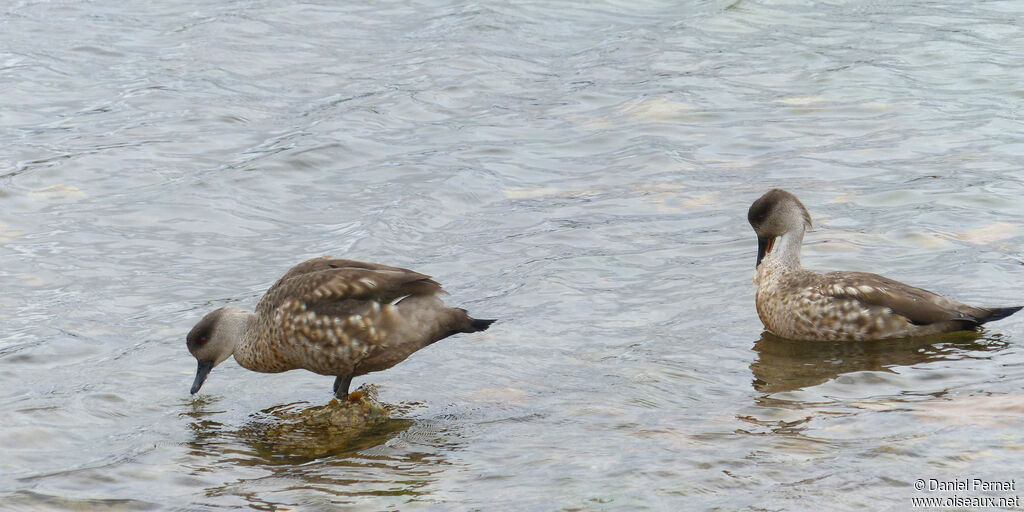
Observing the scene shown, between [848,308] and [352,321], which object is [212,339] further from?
[848,308]

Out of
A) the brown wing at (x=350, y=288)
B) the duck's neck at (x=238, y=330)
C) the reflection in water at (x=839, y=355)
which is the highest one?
the brown wing at (x=350, y=288)

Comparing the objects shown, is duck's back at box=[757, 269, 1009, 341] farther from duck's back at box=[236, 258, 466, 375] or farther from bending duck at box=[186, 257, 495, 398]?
duck's back at box=[236, 258, 466, 375]

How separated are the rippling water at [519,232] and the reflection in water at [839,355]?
36 millimetres

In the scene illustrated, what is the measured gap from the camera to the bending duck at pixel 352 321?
798 cm

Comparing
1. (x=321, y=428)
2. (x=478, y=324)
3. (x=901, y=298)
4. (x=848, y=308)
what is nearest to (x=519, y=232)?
(x=848, y=308)

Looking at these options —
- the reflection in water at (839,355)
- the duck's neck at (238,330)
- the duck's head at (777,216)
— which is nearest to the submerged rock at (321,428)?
the duck's neck at (238,330)

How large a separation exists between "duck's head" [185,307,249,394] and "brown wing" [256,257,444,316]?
445mm

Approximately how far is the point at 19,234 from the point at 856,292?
7585mm

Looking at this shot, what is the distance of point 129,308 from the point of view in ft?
33.6

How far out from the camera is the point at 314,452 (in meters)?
7.39

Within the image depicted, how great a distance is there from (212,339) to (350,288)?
1084 millimetres

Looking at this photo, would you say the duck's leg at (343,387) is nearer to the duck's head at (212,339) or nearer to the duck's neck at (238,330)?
the duck's neck at (238,330)

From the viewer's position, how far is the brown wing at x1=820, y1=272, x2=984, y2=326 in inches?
A: 342

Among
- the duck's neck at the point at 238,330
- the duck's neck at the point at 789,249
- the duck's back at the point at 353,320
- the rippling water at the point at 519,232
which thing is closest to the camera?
the rippling water at the point at 519,232
